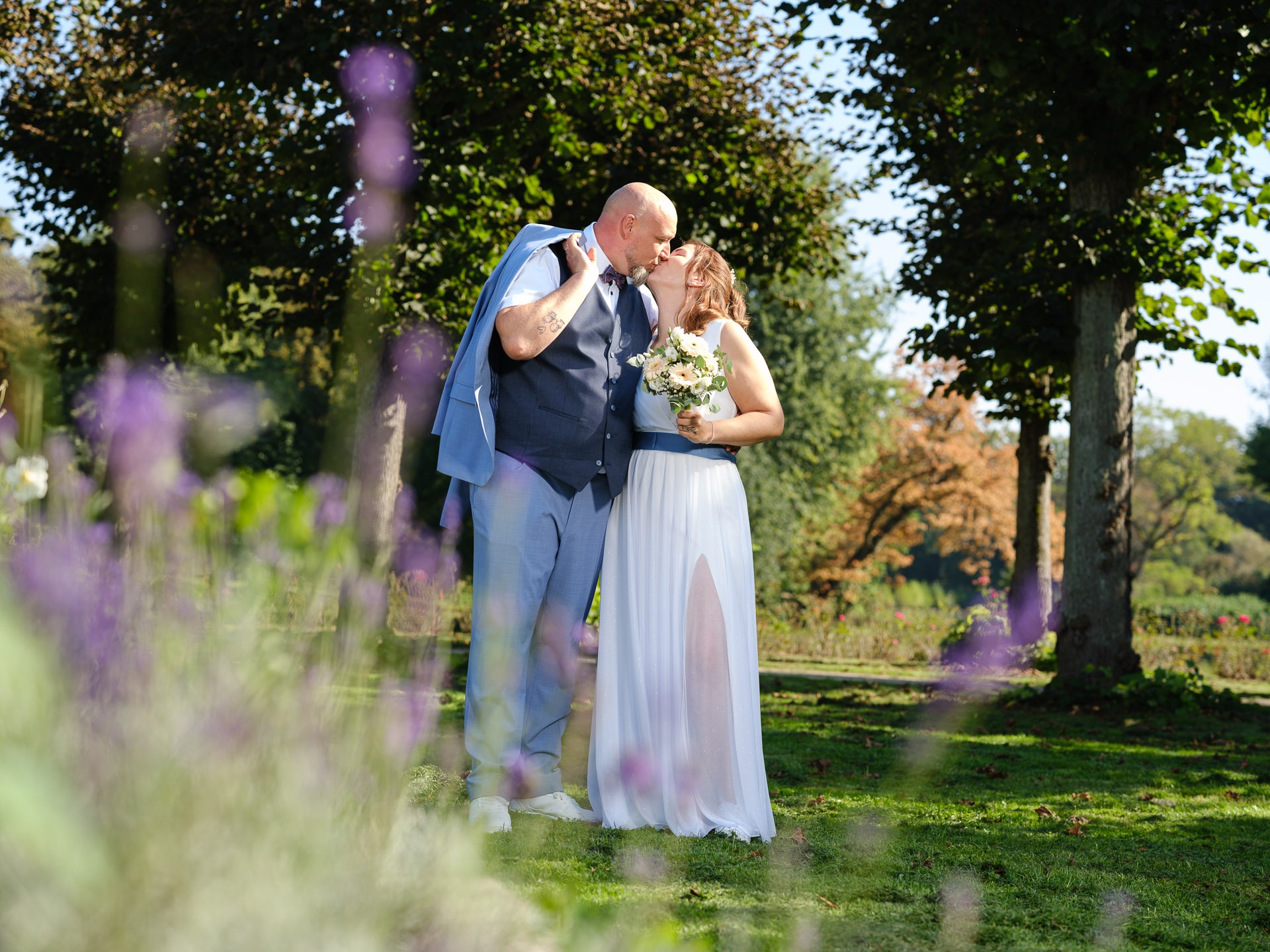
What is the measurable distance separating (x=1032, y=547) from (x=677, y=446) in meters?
11.0

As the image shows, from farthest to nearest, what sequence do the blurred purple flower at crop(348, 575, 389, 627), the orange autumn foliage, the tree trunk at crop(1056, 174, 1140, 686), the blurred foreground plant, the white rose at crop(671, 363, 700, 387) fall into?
the orange autumn foliage → the tree trunk at crop(1056, 174, 1140, 686) → the white rose at crop(671, 363, 700, 387) → the blurred purple flower at crop(348, 575, 389, 627) → the blurred foreground plant

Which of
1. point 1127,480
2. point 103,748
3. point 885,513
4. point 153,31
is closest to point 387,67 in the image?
point 153,31

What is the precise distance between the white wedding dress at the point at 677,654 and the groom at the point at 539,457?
0.13m

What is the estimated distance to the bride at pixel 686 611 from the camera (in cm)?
409

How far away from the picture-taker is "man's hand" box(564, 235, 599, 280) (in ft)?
13.5

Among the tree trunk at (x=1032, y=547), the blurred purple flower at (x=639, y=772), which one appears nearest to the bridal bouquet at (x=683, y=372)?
the blurred purple flower at (x=639, y=772)

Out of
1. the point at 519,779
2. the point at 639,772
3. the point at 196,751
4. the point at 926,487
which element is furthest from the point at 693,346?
the point at 926,487

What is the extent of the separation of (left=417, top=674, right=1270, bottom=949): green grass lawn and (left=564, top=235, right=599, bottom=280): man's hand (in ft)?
6.63

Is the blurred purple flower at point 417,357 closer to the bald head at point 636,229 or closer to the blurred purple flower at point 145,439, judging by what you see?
the bald head at point 636,229

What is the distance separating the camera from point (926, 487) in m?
31.3

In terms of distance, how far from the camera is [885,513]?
31828mm

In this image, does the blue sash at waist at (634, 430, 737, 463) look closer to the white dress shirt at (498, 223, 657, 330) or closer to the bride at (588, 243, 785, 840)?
the bride at (588, 243, 785, 840)

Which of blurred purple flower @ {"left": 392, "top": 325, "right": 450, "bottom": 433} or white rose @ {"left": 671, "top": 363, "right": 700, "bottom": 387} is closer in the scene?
white rose @ {"left": 671, "top": 363, "right": 700, "bottom": 387}

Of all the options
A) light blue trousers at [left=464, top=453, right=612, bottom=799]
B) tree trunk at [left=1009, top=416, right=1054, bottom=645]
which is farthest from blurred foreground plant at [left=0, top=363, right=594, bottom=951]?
tree trunk at [left=1009, top=416, right=1054, bottom=645]
